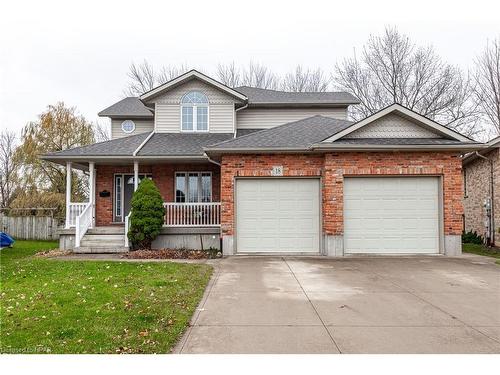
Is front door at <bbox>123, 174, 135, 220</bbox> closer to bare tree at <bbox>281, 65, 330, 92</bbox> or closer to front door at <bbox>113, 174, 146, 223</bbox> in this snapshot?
front door at <bbox>113, 174, 146, 223</bbox>

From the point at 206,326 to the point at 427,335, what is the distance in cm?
282

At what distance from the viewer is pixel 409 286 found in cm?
767

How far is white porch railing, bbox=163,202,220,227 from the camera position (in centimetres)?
1399

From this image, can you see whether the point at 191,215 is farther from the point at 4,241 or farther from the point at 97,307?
the point at 4,241

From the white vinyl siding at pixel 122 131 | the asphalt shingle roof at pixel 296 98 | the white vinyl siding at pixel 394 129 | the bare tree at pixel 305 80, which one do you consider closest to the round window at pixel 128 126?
the white vinyl siding at pixel 122 131

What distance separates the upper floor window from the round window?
344 centimetres

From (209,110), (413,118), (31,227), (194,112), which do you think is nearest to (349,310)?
(413,118)

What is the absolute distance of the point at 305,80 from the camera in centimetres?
3441

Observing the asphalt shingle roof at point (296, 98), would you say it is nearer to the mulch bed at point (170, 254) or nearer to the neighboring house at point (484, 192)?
the neighboring house at point (484, 192)

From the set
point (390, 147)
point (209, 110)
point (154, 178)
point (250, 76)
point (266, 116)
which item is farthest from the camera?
point (250, 76)

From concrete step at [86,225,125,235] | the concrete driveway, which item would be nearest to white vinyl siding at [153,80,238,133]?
concrete step at [86,225,125,235]

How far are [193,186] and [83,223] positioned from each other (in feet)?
14.4

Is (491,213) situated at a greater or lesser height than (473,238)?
greater

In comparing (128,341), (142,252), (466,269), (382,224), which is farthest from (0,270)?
(466,269)
